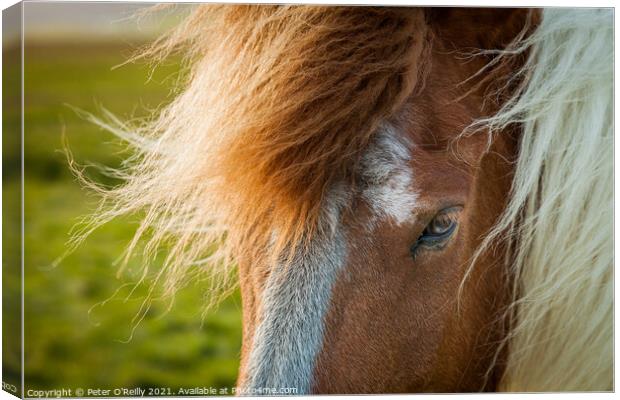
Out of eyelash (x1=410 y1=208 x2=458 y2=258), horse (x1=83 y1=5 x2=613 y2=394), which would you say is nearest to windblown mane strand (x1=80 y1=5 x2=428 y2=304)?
horse (x1=83 y1=5 x2=613 y2=394)

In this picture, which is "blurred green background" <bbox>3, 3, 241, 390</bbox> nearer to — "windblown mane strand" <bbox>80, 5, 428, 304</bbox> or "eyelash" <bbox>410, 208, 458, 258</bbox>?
"windblown mane strand" <bbox>80, 5, 428, 304</bbox>

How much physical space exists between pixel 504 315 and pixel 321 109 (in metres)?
0.47

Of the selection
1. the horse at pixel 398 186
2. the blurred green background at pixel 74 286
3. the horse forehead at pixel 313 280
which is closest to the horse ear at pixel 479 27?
the horse at pixel 398 186

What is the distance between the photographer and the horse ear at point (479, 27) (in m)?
1.33

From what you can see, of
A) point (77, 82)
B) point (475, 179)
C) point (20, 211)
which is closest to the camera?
point (475, 179)

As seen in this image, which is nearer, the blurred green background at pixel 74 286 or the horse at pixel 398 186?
the horse at pixel 398 186

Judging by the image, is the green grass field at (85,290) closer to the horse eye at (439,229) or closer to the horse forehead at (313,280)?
the horse forehead at (313,280)

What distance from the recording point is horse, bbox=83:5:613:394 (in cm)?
120

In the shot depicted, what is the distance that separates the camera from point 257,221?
124 centimetres

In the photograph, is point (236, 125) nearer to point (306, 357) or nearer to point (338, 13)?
point (338, 13)

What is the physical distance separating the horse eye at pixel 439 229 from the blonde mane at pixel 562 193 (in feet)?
0.25

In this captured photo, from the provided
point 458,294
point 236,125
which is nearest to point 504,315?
point 458,294

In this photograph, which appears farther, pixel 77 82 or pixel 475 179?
pixel 77 82

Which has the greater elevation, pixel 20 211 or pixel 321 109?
pixel 321 109
